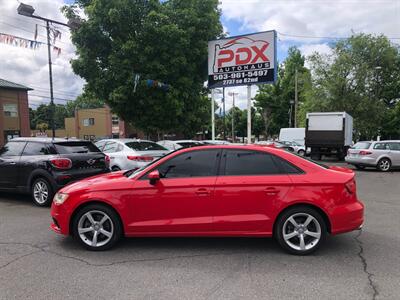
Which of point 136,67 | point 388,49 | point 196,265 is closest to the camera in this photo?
point 196,265

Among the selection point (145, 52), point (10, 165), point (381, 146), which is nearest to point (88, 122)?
point (145, 52)

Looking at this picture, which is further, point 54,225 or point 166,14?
point 166,14

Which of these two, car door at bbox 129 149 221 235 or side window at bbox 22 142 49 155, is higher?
side window at bbox 22 142 49 155

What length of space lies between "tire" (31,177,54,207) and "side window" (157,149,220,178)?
3987mm

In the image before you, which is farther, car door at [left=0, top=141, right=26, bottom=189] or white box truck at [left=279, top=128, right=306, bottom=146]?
white box truck at [left=279, top=128, right=306, bottom=146]

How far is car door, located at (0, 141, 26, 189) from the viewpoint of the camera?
8.17m

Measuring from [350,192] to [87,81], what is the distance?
51.8 ft

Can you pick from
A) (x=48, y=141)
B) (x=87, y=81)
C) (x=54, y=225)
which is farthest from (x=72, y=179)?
(x=87, y=81)

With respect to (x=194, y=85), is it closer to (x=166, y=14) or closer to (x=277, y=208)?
(x=166, y=14)

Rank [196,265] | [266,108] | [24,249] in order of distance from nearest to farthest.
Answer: [196,265], [24,249], [266,108]

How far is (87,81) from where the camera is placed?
17.8 metres

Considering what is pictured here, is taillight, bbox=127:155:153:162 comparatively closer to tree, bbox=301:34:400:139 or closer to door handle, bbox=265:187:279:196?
door handle, bbox=265:187:279:196

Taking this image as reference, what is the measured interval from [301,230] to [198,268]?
1476 millimetres

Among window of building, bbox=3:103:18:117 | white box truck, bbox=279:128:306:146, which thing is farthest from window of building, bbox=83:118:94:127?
white box truck, bbox=279:128:306:146
